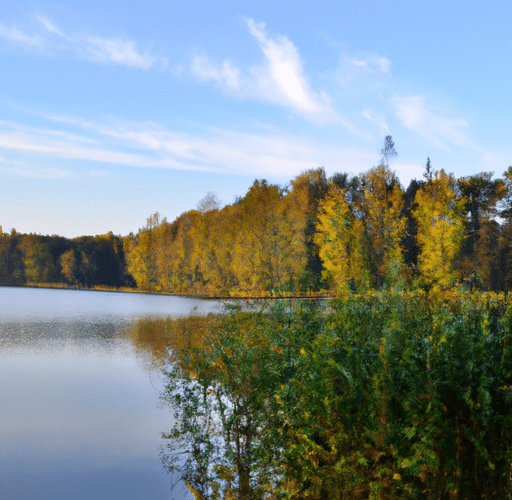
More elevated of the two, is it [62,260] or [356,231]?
[356,231]

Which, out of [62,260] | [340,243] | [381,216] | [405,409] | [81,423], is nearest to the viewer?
[405,409]

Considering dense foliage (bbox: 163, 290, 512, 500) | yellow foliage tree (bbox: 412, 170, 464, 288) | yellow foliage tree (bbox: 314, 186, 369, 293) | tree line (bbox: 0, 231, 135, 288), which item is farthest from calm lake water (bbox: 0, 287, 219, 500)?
tree line (bbox: 0, 231, 135, 288)

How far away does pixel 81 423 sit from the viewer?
10.2m

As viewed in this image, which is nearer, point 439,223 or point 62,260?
point 439,223

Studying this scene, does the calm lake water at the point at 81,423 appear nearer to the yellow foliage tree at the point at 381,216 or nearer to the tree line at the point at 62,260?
the yellow foliage tree at the point at 381,216

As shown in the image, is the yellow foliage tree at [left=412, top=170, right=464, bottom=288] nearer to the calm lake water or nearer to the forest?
the forest

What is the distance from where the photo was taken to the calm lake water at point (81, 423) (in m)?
7.49

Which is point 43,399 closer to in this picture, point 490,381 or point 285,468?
point 285,468

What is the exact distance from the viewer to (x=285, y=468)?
15.7 feet

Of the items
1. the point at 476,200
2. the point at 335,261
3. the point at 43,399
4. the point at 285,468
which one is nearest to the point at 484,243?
the point at 476,200

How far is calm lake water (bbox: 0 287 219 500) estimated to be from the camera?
24.6 feet

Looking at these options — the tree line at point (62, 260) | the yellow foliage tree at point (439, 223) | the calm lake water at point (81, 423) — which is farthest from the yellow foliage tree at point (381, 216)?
the tree line at point (62, 260)

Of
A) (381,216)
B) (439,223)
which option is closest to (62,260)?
(381,216)

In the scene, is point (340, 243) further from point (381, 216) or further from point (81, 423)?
point (81, 423)
